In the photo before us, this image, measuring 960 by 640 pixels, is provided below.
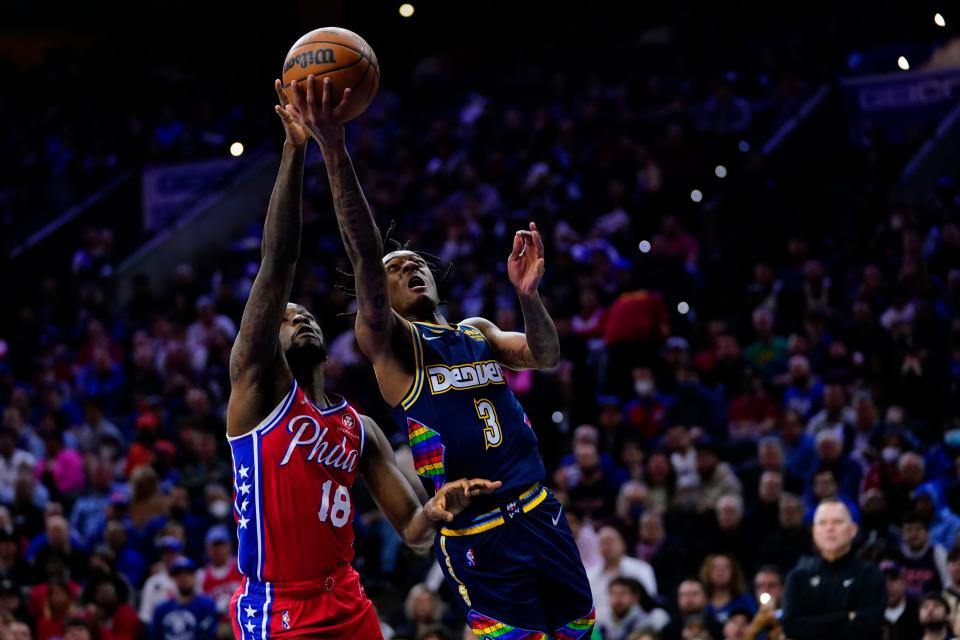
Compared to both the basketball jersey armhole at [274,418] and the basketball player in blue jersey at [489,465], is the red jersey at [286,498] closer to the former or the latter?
the basketball jersey armhole at [274,418]

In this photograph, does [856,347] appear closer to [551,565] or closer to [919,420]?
[919,420]

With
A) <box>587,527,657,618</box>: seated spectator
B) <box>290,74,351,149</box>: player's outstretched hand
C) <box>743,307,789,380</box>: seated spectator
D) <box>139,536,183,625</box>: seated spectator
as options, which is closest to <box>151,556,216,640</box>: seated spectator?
<box>139,536,183,625</box>: seated spectator

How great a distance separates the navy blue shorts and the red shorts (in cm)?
47

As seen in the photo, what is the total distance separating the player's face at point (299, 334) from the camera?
583 cm

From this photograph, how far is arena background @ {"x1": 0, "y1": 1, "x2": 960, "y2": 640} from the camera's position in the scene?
11289 mm

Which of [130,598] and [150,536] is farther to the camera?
[150,536]

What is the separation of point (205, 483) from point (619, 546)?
17.1ft

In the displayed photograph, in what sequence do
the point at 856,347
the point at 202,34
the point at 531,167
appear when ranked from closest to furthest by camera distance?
the point at 856,347
the point at 531,167
the point at 202,34

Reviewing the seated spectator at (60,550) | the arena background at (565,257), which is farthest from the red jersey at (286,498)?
the seated spectator at (60,550)

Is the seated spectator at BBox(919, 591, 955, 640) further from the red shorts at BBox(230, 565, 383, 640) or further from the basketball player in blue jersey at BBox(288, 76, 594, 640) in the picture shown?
the red shorts at BBox(230, 565, 383, 640)

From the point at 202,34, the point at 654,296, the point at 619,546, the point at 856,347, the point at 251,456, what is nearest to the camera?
the point at 251,456

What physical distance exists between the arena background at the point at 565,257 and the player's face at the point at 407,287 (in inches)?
154

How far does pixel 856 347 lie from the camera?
12414mm

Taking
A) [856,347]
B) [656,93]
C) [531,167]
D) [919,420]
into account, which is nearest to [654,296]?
[856,347]
